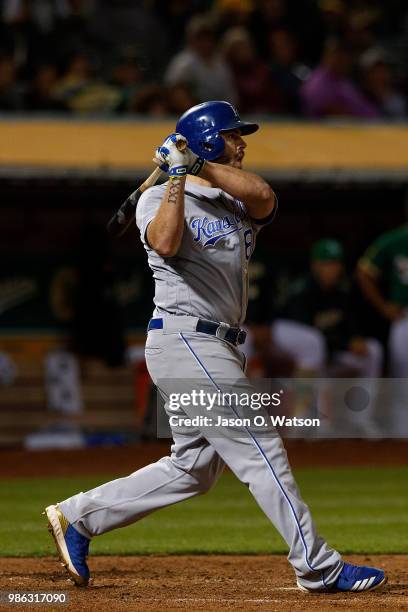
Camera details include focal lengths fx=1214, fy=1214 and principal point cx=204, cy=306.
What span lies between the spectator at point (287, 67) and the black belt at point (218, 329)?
7.69 meters

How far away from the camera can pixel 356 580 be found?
4.42 m

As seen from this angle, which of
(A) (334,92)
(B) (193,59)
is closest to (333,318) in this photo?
(A) (334,92)

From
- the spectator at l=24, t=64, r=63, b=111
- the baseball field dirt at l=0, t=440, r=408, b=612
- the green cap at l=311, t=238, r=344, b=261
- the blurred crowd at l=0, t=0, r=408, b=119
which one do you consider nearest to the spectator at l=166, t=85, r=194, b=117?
the blurred crowd at l=0, t=0, r=408, b=119

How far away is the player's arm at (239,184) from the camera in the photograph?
440 centimetres

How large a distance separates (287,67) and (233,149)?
8214 millimetres

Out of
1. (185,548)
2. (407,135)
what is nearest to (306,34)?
(407,135)

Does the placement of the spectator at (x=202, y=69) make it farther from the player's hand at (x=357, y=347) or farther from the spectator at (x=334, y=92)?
the player's hand at (x=357, y=347)

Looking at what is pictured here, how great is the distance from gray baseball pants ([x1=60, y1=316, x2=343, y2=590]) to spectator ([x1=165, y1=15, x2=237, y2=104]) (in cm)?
714

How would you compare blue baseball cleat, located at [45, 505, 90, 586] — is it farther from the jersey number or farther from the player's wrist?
the player's wrist

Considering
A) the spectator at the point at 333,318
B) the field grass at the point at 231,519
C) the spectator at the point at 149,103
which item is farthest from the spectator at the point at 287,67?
the field grass at the point at 231,519

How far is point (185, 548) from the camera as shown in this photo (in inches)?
239

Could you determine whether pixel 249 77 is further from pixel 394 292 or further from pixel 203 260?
pixel 203 260

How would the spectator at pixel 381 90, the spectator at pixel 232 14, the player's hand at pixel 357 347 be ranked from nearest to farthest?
the player's hand at pixel 357 347
the spectator at pixel 381 90
the spectator at pixel 232 14

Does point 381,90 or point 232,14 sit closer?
point 381,90
